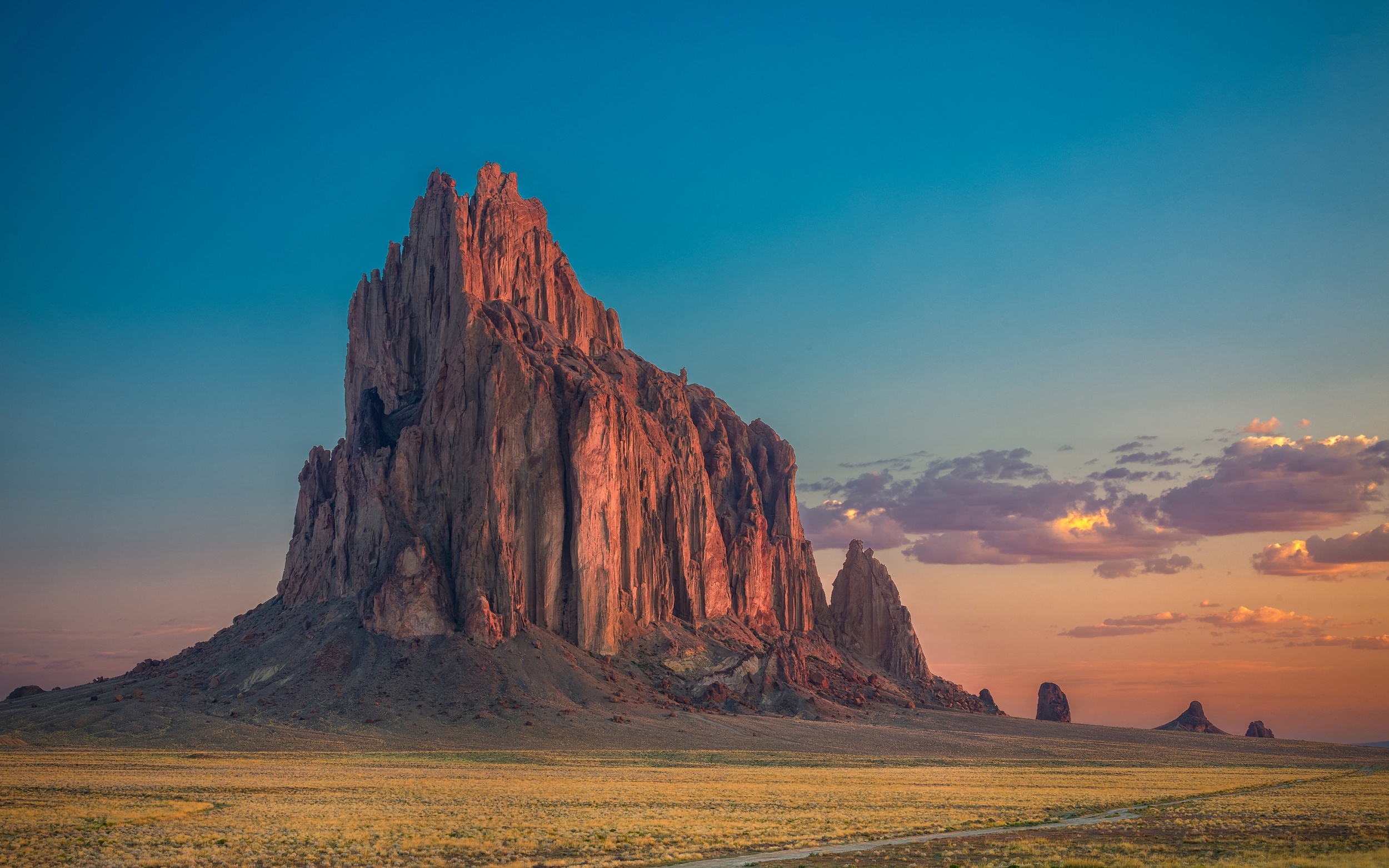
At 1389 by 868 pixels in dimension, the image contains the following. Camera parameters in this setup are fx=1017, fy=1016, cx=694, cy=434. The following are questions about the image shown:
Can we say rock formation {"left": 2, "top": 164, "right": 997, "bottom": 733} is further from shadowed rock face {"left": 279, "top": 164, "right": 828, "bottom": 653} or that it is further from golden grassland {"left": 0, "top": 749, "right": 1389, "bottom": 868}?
golden grassland {"left": 0, "top": 749, "right": 1389, "bottom": 868}

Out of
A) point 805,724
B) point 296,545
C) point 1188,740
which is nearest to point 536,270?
point 296,545

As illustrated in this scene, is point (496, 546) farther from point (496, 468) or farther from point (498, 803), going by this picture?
point (498, 803)

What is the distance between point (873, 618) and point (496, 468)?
290 feet

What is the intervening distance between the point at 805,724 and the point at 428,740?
47.3m

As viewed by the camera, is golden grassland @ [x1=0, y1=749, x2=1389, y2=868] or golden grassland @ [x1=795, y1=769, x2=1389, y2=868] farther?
golden grassland @ [x1=0, y1=749, x2=1389, y2=868]

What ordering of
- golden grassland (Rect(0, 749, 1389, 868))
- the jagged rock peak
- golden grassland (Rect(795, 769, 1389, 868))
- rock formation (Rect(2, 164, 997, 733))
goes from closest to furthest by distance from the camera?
golden grassland (Rect(795, 769, 1389, 868)) → golden grassland (Rect(0, 749, 1389, 868)) → rock formation (Rect(2, 164, 997, 733)) → the jagged rock peak

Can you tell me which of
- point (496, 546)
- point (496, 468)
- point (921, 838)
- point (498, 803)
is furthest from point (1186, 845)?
point (496, 468)

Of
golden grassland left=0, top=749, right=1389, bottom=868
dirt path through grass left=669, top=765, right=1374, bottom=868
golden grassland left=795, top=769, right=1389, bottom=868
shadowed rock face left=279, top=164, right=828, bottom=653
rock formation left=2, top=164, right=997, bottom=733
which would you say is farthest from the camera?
shadowed rock face left=279, top=164, right=828, bottom=653

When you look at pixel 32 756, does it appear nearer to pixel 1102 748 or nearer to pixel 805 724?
pixel 805 724

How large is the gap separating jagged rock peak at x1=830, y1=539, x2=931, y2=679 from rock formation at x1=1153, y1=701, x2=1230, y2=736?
48905mm

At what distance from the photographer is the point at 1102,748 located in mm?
123750

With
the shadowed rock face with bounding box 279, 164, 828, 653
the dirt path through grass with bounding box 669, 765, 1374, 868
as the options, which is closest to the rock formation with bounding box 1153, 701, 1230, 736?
the shadowed rock face with bounding box 279, 164, 828, 653

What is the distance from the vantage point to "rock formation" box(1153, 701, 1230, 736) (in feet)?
627

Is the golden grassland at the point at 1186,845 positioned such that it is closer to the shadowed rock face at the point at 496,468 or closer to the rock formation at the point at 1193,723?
the shadowed rock face at the point at 496,468
